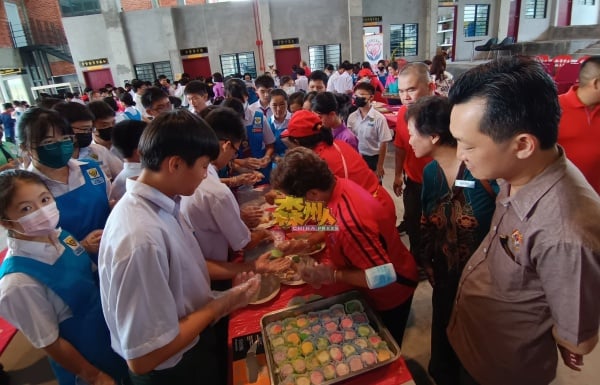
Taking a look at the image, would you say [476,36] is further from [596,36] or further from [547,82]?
[547,82]

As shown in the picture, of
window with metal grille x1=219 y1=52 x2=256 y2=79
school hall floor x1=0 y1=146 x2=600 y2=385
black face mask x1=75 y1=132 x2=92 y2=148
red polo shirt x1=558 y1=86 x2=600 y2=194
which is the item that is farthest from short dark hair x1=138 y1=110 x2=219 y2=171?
window with metal grille x1=219 y1=52 x2=256 y2=79

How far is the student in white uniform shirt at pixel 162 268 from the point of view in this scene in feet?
3.26

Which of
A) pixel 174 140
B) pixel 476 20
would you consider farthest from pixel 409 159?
pixel 476 20

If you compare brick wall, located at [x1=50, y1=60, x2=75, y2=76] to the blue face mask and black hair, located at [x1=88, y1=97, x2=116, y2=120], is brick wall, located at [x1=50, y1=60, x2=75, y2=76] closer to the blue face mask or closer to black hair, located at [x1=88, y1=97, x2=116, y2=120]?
black hair, located at [x1=88, y1=97, x2=116, y2=120]

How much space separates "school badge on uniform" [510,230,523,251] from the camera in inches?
43.0

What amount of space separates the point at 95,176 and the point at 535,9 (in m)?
22.9

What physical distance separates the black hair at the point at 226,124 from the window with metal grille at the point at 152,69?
14.4 meters

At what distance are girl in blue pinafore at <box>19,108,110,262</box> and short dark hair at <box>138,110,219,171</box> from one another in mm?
1095

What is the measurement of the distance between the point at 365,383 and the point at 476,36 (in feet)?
66.0

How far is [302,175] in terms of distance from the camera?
154 centimetres

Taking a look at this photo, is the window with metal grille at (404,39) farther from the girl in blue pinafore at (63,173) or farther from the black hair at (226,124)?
the girl in blue pinafore at (63,173)

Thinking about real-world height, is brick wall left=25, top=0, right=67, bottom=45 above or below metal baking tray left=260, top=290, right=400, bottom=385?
above

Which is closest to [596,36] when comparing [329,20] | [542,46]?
[542,46]

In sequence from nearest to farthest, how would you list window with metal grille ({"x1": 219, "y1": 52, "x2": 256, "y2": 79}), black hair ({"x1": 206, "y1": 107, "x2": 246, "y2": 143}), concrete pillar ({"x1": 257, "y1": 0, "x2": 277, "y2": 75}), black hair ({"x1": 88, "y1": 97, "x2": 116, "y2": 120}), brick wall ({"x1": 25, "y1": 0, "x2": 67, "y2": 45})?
black hair ({"x1": 206, "y1": 107, "x2": 246, "y2": 143}), black hair ({"x1": 88, "y1": 97, "x2": 116, "y2": 120}), concrete pillar ({"x1": 257, "y1": 0, "x2": 277, "y2": 75}), window with metal grille ({"x1": 219, "y1": 52, "x2": 256, "y2": 79}), brick wall ({"x1": 25, "y1": 0, "x2": 67, "y2": 45})
